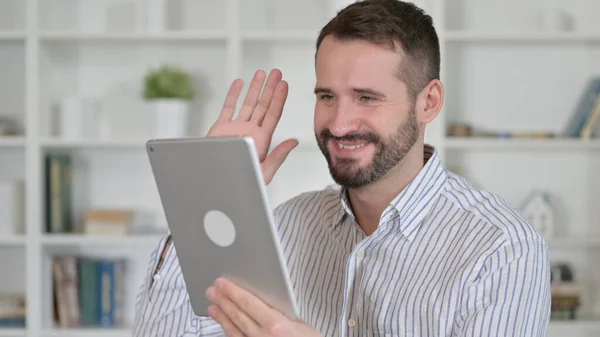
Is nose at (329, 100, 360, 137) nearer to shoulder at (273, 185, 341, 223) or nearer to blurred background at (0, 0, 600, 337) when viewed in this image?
shoulder at (273, 185, 341, 223)

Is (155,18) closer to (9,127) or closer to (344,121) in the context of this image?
(9,127)

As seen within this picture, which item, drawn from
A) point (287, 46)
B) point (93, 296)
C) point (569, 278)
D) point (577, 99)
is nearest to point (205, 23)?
point (287, 46)

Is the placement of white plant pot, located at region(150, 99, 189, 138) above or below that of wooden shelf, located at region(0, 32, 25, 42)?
below

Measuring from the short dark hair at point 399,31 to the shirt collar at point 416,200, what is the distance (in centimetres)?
14

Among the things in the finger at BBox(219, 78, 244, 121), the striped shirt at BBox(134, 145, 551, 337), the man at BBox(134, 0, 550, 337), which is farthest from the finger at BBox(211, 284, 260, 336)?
the finger at BBox(219, 78, 244, 121)

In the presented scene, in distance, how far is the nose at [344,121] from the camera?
1498 mm

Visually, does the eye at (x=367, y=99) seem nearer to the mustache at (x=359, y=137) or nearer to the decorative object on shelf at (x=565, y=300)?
the mustache at (x=359, y=137)

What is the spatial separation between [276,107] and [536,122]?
2.02 metres

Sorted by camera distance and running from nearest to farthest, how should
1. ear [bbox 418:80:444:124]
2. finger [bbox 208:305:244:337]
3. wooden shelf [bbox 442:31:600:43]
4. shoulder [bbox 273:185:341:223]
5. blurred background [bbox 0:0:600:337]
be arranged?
finger [bbox 208:305:244:337] < ear [bbox 418:80:444:124] < shoulder [bbox 273:185:341:223] < wooden shelf [bbox 442:31:600:43] < blurred background [bbox 0:0:600:337]

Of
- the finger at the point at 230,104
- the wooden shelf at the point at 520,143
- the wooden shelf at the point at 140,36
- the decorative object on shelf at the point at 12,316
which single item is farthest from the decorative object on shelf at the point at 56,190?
the finger at the point at 230,104

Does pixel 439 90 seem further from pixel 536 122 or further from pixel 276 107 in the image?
pixel 536 122

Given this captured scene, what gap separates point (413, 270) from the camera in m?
1.52

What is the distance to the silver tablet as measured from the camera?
1246 millimetres

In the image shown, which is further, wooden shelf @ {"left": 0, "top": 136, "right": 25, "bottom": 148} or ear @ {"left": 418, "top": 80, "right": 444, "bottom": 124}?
wooden shelf @ {"left": 0, "top": 136, "right": 25, "bottom": 148}
